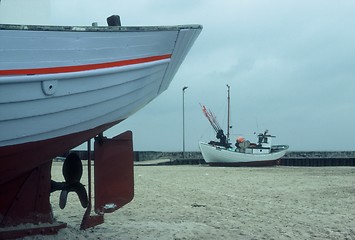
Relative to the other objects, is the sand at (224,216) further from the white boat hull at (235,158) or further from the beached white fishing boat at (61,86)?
the white boat hull at (235,158)

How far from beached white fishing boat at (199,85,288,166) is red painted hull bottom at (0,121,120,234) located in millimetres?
28663

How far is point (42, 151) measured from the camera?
4336 millimetres

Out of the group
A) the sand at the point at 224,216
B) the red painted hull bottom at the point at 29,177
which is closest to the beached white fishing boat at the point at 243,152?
the sand at the point at 224,216

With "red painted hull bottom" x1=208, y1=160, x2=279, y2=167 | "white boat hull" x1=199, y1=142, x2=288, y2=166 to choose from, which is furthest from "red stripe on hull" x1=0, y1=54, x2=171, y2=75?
"white boat hull" x1=199, y1=142, x2=288, y2=166

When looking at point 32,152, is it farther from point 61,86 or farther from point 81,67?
point 81,67

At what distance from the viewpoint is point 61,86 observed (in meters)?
3.95

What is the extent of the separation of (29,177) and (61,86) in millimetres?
1463

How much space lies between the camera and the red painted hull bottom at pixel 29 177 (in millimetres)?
4164

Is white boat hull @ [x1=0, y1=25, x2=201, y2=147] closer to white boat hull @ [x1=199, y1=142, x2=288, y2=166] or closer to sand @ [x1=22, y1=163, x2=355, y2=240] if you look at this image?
sand @ [x1=22, y1=163, x2=355, y2=240]

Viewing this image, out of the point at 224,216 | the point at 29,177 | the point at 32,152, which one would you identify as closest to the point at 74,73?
the point at 32,152

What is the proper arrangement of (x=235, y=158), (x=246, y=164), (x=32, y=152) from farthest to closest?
(x=235, y=158)
(x=246, y=164)
(x=32, y=152)

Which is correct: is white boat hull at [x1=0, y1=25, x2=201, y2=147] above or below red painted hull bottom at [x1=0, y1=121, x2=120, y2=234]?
above

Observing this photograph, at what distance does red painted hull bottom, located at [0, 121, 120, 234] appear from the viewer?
4164 mm

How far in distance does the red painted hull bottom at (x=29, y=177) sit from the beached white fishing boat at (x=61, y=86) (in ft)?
0.03
